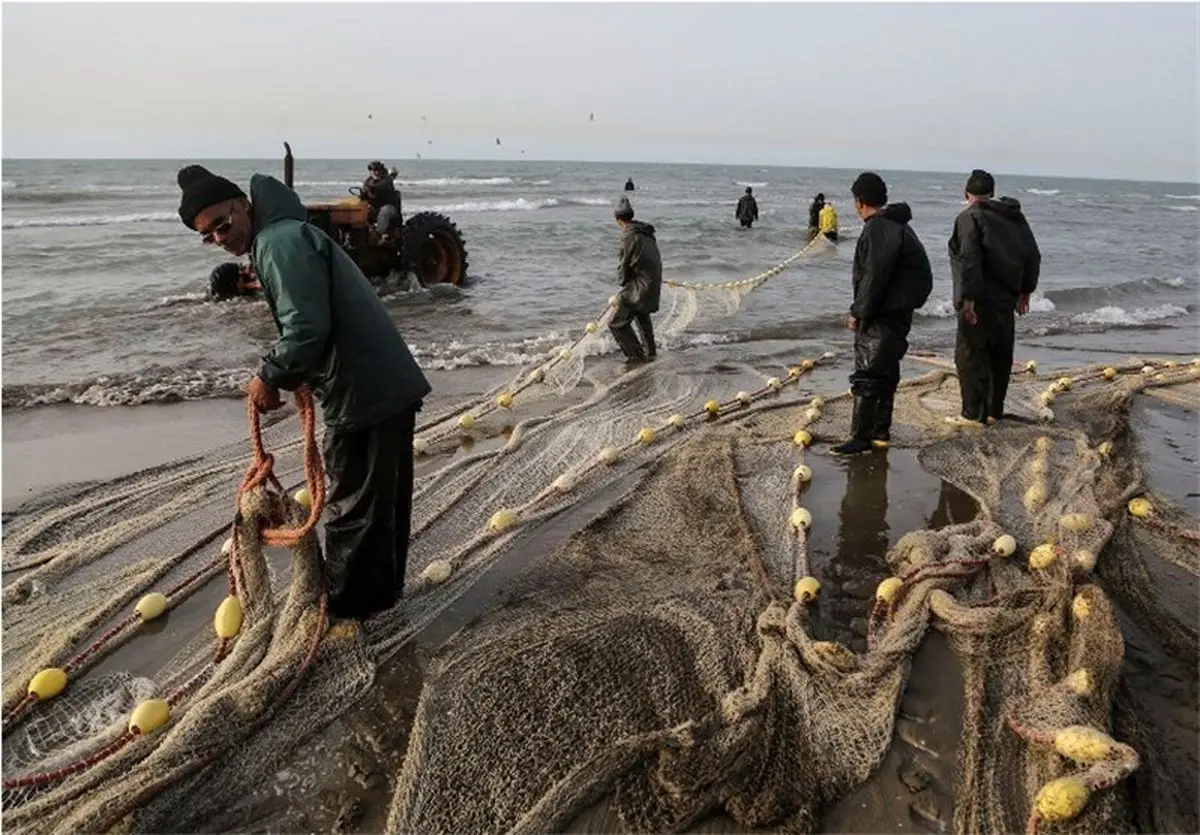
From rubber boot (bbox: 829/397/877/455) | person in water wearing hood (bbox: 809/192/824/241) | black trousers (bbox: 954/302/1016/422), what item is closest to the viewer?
rubber boot (bbox: 829/397/877/455)

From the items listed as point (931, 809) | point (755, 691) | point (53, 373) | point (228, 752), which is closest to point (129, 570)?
point (228, 752)

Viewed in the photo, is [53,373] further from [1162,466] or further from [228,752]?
[1162,466]

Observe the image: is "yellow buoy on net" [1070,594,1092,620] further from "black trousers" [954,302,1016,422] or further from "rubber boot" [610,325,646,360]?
"rubber boot" [610,325,646,360]

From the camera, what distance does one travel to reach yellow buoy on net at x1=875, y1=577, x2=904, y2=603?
3.37m

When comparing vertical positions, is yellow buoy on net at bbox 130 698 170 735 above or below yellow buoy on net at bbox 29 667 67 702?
above

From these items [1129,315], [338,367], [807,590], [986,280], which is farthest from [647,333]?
[1129,315]

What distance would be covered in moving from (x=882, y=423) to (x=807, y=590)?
8.42ft

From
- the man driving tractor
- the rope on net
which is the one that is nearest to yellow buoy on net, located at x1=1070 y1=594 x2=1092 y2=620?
the rope on net

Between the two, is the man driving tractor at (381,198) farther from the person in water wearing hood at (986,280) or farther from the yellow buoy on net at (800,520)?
the yellow buoy on net at (800,520)

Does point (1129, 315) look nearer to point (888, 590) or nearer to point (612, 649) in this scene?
point (888, 590)

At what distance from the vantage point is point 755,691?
2.70 m

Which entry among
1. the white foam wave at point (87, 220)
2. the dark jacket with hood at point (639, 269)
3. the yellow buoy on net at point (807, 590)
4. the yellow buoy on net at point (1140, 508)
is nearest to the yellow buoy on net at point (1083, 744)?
the yellow buoy on net at point (807, 590)

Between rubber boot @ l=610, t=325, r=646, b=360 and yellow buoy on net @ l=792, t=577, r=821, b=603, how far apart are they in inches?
226

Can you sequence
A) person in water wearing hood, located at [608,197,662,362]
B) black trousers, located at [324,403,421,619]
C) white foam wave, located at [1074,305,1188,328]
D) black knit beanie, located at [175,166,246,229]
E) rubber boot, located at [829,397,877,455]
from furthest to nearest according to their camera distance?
white foam wave, located at [1074,305,1188,328] < person in water wearing hood, located at [608,197,662,362] < rubber boot, located at [829,397,877,455] < black trousers, located at [324,403,421,619] < black knit beanie, located at [175,166,246,229]
